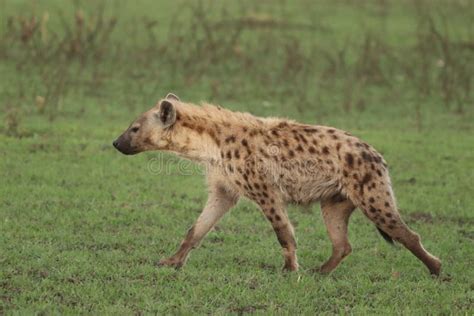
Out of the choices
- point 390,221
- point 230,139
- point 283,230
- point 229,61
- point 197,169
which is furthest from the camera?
point 229,61

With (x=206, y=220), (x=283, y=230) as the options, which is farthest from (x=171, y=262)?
(x=283, y=230)

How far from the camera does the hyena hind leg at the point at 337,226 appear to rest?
17.5ft

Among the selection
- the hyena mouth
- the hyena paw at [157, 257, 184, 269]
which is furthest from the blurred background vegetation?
the hyena paw at [157, 257, 184, 269]

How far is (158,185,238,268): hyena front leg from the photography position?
530 centimetres

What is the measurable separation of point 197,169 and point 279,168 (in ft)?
7.78

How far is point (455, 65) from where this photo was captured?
12.0 metres

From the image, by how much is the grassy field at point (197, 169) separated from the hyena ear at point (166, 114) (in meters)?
0.79

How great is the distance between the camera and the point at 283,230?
5.21 meters

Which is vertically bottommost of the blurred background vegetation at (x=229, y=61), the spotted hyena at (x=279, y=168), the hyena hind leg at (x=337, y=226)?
the blurred background vegetation at (x=229, y=61)

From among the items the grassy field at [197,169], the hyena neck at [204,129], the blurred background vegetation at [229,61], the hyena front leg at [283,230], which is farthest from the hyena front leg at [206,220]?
the blurred background vegetation at [229,61]

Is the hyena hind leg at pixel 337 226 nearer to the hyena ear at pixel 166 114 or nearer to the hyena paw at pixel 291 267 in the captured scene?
the hyena paw at pixel 291 267

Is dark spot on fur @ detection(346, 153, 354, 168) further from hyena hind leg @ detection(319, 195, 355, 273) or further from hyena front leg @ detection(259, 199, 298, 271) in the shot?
hyena front leg @ detection(259, 199, 298, 271)

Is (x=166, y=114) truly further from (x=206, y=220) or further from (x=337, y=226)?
(x=337, y=226)

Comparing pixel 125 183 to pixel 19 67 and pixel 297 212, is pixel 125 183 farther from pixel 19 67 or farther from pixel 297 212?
pixel 19 67
